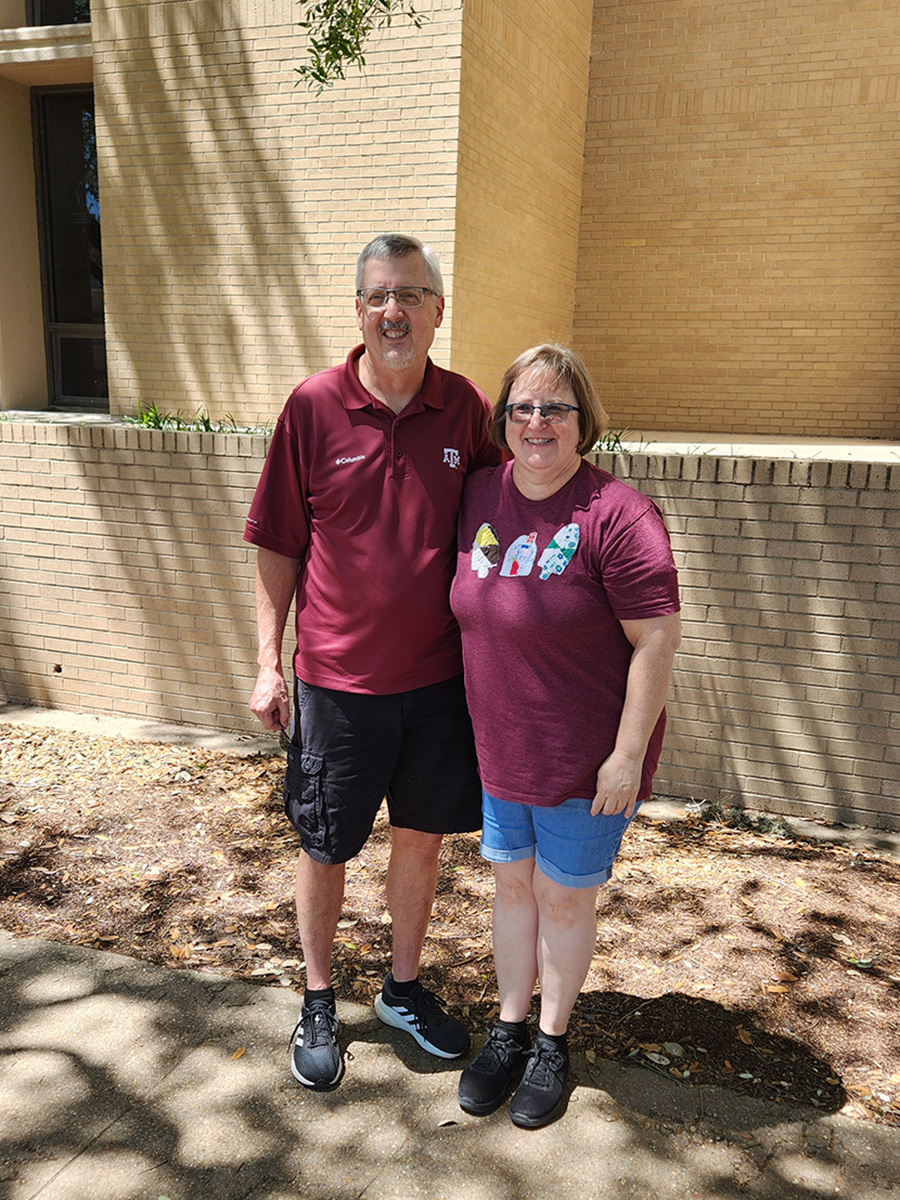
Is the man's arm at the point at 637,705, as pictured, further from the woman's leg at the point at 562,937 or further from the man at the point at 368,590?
the man at the point at 368,590

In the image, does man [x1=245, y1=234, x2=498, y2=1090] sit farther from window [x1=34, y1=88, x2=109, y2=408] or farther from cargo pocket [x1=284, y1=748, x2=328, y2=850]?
window [x1=34, y1=88, x2=109, y2=408]

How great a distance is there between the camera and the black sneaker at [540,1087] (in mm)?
2463

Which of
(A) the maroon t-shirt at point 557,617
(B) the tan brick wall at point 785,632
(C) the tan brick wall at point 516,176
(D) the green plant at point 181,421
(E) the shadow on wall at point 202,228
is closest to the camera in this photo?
(A) the maroon t-shirt at point 557,617

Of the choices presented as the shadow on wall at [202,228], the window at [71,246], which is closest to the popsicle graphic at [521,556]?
the shadow on wall at [202,228]

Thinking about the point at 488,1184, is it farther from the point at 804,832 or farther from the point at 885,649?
the point at 885,649

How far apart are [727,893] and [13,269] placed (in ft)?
29.5

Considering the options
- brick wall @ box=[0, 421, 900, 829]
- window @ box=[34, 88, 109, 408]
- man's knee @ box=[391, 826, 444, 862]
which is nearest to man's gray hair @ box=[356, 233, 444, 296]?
man's knee @ box=[391, 826, 444, 862]

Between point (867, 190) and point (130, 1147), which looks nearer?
point (130, 1147)

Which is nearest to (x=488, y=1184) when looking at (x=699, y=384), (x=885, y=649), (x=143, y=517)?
(x=885, y=649)

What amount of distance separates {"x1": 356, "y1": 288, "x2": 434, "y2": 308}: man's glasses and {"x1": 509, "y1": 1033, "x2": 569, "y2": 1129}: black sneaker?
1.95 m

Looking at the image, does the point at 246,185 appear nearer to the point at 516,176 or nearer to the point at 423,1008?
the point at 516,176

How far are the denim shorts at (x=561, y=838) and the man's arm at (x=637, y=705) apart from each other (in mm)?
69

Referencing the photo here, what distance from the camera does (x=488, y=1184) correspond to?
7.50 feet

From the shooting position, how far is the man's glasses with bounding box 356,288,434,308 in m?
2.43
